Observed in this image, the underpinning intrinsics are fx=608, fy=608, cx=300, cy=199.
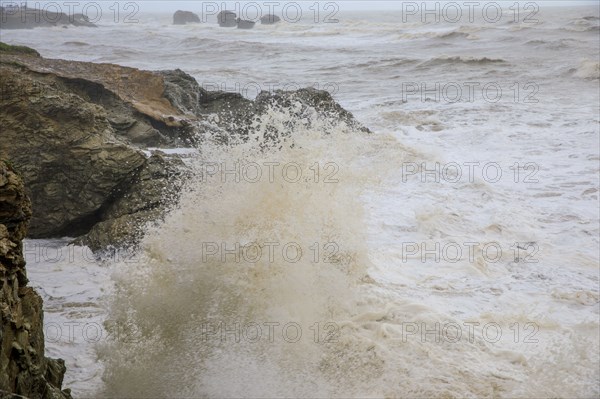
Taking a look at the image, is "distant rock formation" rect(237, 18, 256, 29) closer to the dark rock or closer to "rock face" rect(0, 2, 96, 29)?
"rock face" rect(0, 2, 96, 29)

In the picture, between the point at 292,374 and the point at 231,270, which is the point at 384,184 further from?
the point at 292,374

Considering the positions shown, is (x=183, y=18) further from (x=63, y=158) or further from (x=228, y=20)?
(x=63, y=158)

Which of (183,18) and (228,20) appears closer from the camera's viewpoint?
(228,20)

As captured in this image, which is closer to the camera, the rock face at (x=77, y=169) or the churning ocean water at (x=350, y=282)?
the churning ocean water at (x=350, y=282)

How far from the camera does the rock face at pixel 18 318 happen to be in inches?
95.1

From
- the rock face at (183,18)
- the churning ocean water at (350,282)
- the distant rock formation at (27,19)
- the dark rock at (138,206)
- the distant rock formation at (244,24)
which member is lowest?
the churning ocean water at (350,282)

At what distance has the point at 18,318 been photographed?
2.58m

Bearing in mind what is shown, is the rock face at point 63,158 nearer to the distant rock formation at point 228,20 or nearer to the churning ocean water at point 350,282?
the churning ocean water at point 350,282

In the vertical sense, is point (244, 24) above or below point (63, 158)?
above

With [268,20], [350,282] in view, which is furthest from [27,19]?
[350,282]

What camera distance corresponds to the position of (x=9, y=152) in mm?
5348

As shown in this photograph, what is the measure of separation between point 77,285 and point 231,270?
123cm

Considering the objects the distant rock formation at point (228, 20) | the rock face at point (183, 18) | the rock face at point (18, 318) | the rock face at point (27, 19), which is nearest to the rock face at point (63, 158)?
the rock face at point (18, 318)

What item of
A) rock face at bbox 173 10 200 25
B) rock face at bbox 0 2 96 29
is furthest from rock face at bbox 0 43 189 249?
rock face at bbox 173 10 200 25
